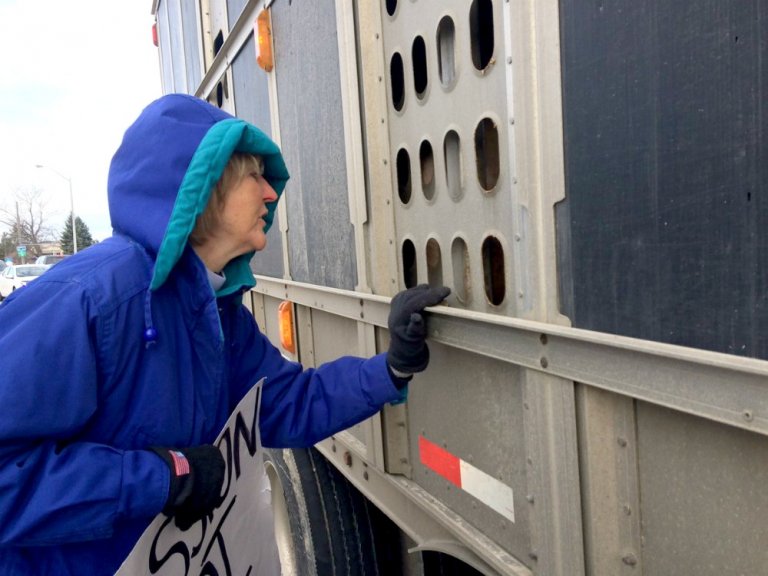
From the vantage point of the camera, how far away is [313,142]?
7.75 ft

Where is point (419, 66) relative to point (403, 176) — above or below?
above

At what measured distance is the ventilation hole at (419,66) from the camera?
170 centimetres

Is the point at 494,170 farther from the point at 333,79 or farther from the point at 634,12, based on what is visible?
the point at 333,79

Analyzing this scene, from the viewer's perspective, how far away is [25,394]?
126 cm

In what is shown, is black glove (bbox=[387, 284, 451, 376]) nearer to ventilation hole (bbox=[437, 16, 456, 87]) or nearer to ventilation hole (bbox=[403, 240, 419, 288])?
ventilation hole (bbox=[403, 240, 419, 288])

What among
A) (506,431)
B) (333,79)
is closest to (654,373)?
(506,431)

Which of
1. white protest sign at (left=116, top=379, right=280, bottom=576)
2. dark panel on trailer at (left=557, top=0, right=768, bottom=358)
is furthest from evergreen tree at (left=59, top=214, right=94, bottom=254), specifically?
dark panel on trailer at (left=557, top=0, right=768, bottom=358)

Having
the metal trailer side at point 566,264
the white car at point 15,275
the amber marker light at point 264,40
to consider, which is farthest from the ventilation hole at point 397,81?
the white car at point 15,275

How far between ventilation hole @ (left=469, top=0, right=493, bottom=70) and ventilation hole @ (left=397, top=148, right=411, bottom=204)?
0.38 m

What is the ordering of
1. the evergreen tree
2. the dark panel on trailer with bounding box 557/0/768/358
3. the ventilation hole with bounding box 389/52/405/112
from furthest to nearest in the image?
the evergreen tree, the ventilation hole with bounding box 389/52/405/112, the dark panel on trailer with bounding box 557/0/768/358

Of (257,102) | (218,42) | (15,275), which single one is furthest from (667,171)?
(15,275)

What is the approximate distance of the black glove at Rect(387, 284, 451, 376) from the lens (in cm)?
162

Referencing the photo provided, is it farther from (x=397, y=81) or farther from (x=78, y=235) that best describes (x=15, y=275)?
(x=78, y=235)

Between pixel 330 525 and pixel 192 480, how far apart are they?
124cm
